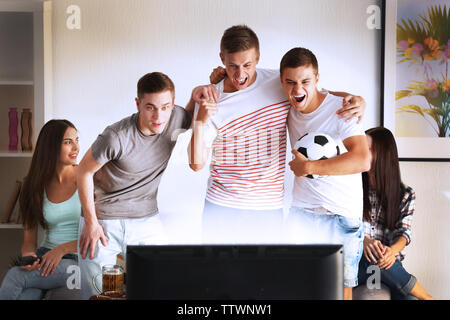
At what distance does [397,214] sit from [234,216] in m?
0.83

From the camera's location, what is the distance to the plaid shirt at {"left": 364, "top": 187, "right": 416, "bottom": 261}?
8.41 ft

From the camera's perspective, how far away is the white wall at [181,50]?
259 centimetres

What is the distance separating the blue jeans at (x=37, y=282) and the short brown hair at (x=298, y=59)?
1.46 m

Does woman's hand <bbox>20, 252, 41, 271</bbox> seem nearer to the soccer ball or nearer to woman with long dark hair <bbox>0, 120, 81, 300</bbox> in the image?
woman with long dark hair <bbox>0, 120, 81, 300</bbox>

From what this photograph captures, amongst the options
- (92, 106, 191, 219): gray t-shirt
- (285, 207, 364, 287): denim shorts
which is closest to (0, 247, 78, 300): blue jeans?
(92, 106, 191, 219): gray t-shirt

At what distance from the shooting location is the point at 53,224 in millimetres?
2605

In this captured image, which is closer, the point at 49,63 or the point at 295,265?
the point at 295,265

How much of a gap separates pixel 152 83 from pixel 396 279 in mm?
1607

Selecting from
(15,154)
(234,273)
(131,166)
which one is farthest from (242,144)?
(234,273)

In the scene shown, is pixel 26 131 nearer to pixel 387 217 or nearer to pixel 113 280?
pixel 113 280

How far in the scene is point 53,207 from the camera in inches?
103
